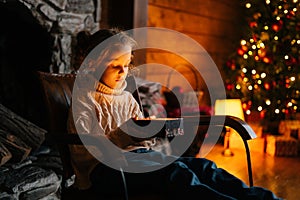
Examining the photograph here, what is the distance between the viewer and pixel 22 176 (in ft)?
6.41

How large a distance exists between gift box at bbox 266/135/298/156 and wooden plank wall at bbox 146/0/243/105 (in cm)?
110

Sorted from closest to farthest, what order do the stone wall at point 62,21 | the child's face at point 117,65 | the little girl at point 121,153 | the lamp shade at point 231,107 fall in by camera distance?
the little girl at point 121,153 → the child's face at point 117,65 → the stone wall at point 62,21 → the lamp shade at point 231,107

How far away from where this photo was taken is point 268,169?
3.18m

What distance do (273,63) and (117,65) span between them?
2169 millimetres

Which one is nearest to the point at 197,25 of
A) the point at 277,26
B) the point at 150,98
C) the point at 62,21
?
the point at 277,26

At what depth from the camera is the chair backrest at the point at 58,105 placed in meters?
1.75

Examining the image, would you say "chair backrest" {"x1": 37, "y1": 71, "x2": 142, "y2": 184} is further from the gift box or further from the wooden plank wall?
the gift box

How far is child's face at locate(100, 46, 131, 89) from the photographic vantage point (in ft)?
5.98

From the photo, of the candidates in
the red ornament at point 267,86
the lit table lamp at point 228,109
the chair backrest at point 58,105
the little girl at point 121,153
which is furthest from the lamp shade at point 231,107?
the chair backrest at point 58,105

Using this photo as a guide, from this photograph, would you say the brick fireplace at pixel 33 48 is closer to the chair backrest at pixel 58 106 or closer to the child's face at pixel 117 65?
the chair backrest at pixel 58 106

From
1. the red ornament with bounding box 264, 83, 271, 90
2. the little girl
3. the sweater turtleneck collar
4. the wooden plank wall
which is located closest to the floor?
the red ornament with bounding box 264, 83, 271, 90

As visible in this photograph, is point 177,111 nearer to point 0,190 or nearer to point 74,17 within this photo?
point 74,17

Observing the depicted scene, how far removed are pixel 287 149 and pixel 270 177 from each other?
2.27 feet

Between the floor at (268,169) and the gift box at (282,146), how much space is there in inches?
2.7
